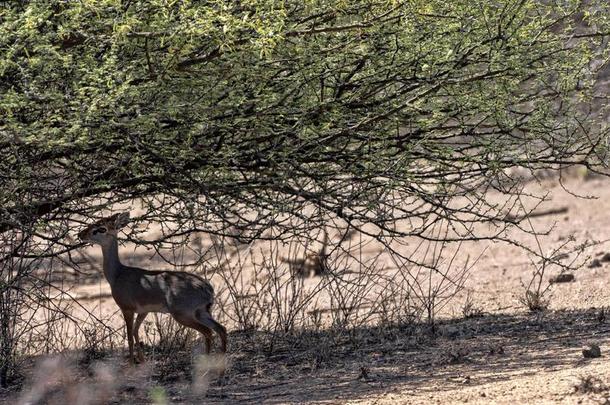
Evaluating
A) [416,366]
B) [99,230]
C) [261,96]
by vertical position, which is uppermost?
[261,96]

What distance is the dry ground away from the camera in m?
6.57

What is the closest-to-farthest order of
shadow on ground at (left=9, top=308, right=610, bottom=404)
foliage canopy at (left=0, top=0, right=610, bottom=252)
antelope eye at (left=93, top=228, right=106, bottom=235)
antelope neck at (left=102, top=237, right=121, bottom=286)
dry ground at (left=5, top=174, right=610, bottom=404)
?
foliage canopy at (left=0, top=0, right=610, bottom=252) → dry ground at (left=5, top=174, right=610, bottom=404) → shadow on ground at (left=9, top=308, right=610, bottom=404) → antelope eye at (left=93, top=228, right=106, bottom=235) → antelope neck at (left=102, top=237, right=121, bottom=286)

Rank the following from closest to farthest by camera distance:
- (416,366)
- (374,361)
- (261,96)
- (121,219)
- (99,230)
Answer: (261,96), (416,366), (374,361), (121,219), (99,230)

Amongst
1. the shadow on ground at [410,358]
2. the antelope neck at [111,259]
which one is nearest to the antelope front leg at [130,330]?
the antelope neck at [111,259]

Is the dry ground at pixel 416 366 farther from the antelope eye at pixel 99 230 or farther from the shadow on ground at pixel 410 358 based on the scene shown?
the antelope eye at pixel 99 230

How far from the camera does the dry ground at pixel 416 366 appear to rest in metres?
6.57

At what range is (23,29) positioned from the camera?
594 centimetres

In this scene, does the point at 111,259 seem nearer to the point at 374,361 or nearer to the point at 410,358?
the point at 374,361

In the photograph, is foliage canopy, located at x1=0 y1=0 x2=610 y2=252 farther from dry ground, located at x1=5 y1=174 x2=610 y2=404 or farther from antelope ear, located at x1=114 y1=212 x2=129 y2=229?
dry ground, located at x1=5 y1=174 x2=610 y2=404

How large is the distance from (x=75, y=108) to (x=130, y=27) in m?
0.52

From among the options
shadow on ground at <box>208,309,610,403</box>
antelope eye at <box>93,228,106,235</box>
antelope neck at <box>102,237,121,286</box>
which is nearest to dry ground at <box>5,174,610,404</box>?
shadow on ground at <box>208,309,610,403</box>

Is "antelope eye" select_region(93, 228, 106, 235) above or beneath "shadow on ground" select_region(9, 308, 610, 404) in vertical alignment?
above

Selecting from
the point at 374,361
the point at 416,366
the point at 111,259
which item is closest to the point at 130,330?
the point at 111,259

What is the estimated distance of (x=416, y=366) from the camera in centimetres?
776
